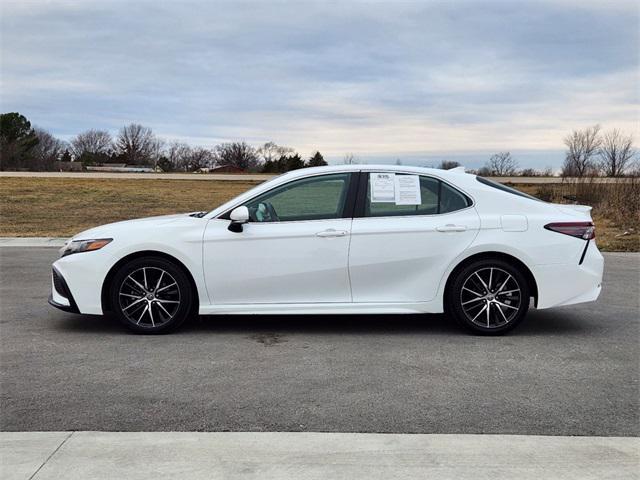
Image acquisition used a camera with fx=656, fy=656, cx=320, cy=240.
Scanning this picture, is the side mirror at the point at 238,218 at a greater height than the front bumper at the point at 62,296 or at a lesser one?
greater

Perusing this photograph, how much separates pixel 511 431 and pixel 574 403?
74 cm

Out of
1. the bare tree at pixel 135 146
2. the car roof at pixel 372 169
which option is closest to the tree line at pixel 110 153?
the bare tree at pixel 135 146

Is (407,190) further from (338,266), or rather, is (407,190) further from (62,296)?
(62,296)

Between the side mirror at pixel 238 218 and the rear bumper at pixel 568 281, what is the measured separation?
8.75ft

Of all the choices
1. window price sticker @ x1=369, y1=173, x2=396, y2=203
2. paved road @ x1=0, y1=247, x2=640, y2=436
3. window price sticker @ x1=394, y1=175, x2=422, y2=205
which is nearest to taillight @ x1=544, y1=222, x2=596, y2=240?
paved road @ x1=0, y1=247, x2=640, y2=436

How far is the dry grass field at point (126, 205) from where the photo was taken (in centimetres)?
1719

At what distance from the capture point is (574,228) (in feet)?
19.8

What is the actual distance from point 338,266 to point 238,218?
999 millimetres

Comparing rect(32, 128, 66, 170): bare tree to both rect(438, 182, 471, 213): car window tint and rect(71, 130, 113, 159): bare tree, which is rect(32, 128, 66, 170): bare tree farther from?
rect(438, 182, 471, 213): car window tint

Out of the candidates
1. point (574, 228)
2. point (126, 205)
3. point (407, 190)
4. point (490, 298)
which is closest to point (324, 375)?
point (490, 298)

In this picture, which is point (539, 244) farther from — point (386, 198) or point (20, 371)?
point (20, 371)

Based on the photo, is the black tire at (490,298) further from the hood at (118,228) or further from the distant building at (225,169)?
the distant building at (225,169)

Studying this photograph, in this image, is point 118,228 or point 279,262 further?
point 118,228

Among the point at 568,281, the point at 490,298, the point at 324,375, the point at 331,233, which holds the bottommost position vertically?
the point at 324,375
